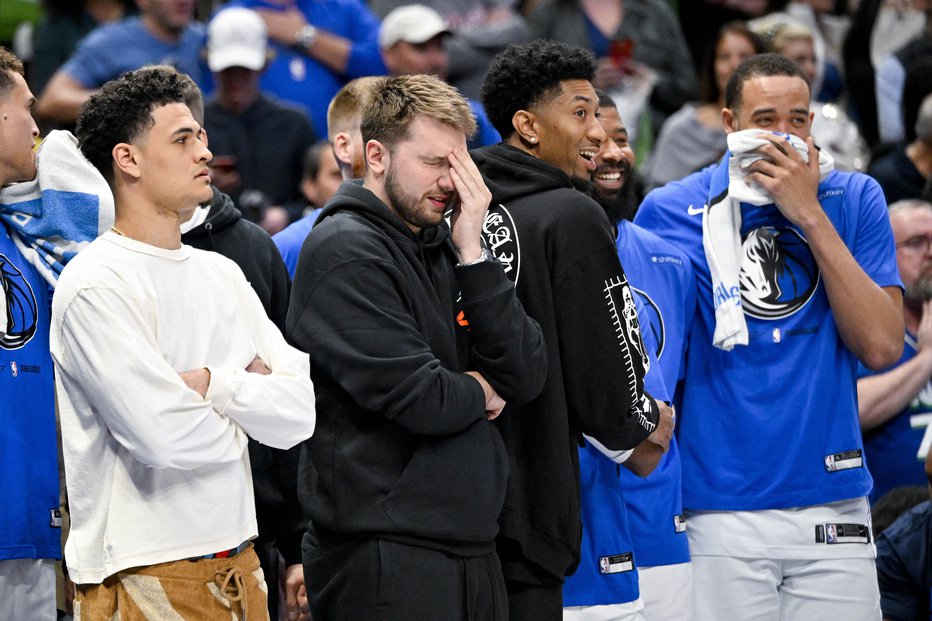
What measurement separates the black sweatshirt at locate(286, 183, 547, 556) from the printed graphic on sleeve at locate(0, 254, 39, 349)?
78 cm

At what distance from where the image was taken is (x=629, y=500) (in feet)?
14.5

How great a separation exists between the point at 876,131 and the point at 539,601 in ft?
23.5

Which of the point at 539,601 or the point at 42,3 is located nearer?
the point at 539,601

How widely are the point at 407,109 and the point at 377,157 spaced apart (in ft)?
0.51

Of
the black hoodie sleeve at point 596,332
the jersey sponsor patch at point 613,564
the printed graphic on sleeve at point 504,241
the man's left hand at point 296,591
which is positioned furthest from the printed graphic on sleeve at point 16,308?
the jersey sponsor patch at point 613,564

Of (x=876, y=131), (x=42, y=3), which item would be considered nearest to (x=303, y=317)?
(x=42, y=3)

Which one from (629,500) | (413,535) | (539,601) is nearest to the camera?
(413,535)

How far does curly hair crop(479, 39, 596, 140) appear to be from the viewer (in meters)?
4.07

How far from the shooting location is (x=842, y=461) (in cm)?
457

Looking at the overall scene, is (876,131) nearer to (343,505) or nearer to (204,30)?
(204,30)

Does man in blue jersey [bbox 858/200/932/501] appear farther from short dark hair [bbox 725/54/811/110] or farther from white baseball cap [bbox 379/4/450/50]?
white baseball cap [bbox 379/4/450/50]

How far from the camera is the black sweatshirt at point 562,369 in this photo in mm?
3723

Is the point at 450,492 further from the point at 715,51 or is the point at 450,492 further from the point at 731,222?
the point at 715,51

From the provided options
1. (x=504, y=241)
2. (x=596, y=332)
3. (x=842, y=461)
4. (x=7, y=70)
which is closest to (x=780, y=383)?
(x=842, y=461)
